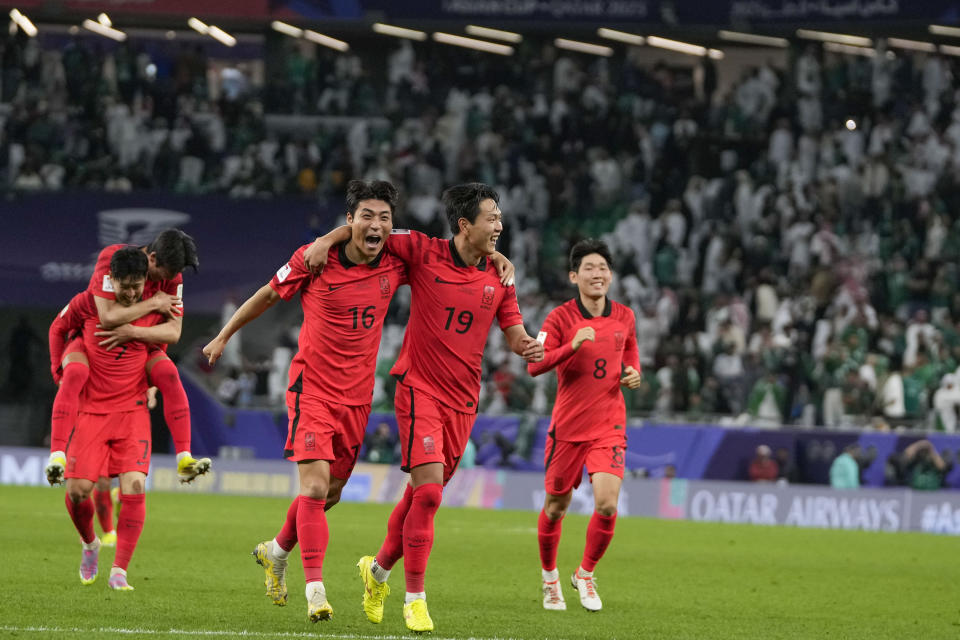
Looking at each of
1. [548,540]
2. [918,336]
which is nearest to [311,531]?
[548,540]

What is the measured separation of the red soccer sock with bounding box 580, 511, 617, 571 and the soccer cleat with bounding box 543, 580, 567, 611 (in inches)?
10.1

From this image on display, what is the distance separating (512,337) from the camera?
9.65 m

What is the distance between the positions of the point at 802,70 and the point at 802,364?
9.63 metres

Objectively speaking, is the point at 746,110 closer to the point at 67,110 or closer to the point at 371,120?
the point at 371,120

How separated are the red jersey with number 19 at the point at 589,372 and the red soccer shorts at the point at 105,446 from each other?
293cm

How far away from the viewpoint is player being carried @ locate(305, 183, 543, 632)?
909cm

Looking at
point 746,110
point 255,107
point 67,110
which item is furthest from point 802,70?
point 67,110

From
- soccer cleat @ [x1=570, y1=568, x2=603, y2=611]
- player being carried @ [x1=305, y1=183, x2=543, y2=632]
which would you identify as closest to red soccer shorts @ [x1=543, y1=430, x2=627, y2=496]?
soccer cleat @ [x1=570, y1=568, x2=603, y2=611]

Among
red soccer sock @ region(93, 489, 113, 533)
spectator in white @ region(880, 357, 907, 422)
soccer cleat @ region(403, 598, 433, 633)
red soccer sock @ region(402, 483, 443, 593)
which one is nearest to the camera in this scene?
soccer cleat @ region(403, 598, 433, 633)

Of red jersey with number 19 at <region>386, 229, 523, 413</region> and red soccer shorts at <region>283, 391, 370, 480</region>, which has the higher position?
red jersey with number 19 at <region>386, 229, 523, 413</region>

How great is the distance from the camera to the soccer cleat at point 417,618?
872 cm

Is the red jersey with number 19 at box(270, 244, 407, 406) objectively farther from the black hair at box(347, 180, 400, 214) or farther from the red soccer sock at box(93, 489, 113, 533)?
the red soccer sock at box(93, 489, 113, 533)

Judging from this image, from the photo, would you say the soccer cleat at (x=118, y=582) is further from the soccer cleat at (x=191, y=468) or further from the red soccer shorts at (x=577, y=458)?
the red soccer shorts at (x=577, y=458)

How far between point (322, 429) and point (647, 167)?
2418 cm
